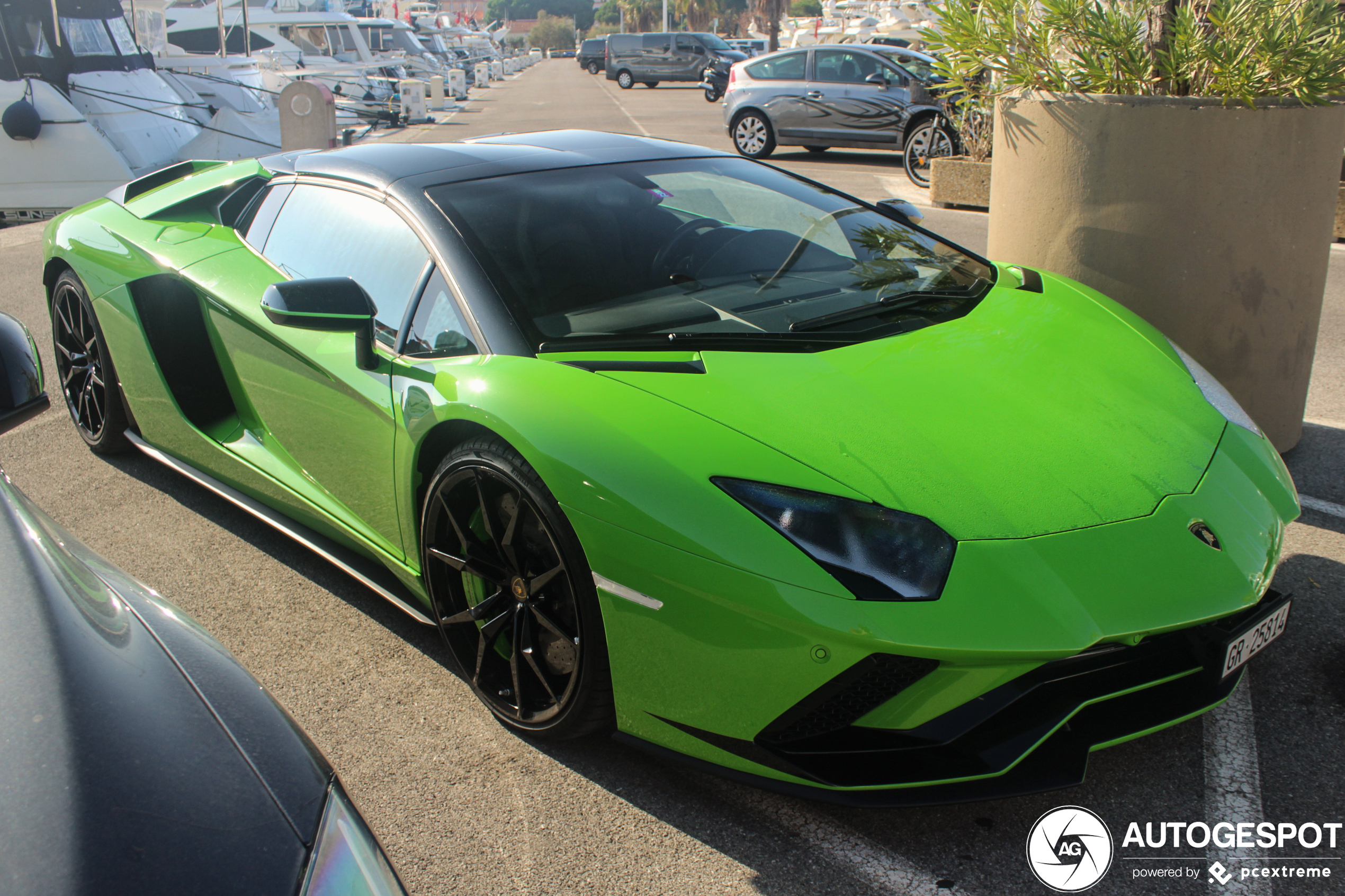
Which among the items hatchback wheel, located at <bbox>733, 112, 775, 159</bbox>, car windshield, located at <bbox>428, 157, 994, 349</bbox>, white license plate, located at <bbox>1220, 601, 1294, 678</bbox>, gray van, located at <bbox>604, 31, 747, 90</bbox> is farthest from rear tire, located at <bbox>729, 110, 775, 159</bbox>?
gray van, located at <bbox>604, 31, 747, 90</bbox>

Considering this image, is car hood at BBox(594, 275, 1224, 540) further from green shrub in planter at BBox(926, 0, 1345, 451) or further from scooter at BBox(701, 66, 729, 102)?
scooter at BBox(701, 66, 729, 102)

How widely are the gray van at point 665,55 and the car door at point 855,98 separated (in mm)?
24548

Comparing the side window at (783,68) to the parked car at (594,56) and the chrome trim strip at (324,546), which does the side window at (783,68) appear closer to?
the chrome trim strip at (324,546)

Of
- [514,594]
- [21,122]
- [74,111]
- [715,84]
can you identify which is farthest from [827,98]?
[715,84]

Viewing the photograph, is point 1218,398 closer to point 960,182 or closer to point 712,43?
point 960,182

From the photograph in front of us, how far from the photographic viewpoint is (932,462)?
6.98 feet

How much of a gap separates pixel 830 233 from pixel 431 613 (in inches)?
64.7

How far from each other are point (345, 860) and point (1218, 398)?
2.47 meters

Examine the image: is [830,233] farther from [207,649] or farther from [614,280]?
[207,649]

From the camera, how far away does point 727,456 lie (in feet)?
6.81

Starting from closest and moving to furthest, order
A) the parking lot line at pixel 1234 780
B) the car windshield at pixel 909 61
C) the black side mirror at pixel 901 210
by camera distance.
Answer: the parking lot line at pixel 1234 780, the black side mirror at pixel 901 210, the car windshield at pixel 909 61

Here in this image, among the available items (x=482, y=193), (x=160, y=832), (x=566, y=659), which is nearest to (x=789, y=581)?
(x=566, y=659)

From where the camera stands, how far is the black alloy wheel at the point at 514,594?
87.8 inches

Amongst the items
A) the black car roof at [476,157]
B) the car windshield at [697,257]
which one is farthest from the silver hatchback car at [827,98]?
the car windshield at [697,257]
